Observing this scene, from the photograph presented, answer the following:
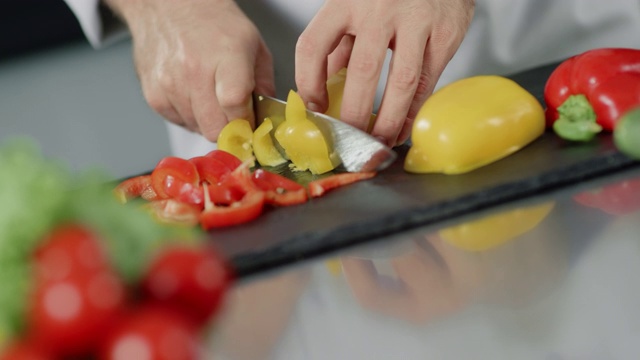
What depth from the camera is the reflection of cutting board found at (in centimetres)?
112

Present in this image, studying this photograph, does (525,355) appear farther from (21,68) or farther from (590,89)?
(21,68)

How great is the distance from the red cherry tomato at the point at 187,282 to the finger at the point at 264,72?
1205 millimetres

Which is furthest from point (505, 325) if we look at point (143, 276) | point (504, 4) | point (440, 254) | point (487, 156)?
point (504, 4)

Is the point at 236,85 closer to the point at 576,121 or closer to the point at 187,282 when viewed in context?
the point at 576,121

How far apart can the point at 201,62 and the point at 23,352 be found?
1238 millimetres

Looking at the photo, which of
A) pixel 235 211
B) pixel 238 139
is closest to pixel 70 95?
pixel 238 139

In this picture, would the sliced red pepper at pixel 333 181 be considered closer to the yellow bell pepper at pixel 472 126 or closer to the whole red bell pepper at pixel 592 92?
the yellow bell pepper at pixel 472 126

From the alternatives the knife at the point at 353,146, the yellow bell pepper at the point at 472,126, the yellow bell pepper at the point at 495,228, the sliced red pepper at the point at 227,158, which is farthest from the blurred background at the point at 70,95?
the yellow bell pepper at the point at 495,228

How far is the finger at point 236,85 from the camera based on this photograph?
1604 millimetres

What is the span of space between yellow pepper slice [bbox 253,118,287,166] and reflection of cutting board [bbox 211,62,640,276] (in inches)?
10.7

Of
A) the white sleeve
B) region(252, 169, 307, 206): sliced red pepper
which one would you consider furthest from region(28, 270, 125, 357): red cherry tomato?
the white sleeve

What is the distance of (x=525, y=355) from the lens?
2.39 ft

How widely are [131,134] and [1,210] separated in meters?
3.65

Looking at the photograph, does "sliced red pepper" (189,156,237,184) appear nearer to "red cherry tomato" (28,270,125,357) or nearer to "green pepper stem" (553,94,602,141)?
"green pepper stem" (553,94,602,141)
